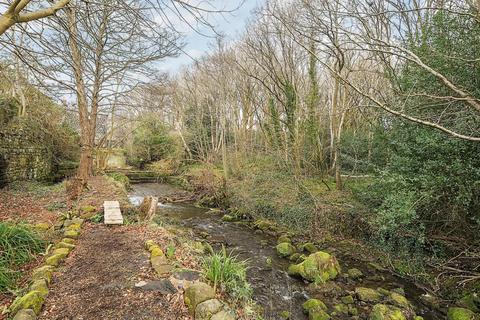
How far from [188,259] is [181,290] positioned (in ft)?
3.19

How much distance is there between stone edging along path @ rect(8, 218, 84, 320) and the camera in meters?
2.43

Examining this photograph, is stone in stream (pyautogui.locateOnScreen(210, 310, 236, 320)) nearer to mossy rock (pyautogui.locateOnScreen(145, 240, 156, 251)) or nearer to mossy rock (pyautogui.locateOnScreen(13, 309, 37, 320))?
mossy rock (pyautogui.locateOnScreen(13, 309, 37, 320))

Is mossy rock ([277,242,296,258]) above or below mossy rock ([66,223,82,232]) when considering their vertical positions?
below

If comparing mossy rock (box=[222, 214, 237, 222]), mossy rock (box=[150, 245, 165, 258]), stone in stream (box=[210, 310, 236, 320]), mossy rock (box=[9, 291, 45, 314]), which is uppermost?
mossy rock (box=[9, 291, 45, 314])

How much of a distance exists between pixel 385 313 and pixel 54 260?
507cm

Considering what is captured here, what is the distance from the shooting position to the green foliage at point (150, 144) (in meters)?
21.5

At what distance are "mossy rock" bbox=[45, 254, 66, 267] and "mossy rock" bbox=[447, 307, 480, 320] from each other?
621 centimetres

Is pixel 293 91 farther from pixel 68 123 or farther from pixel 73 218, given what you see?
pixel 68 123

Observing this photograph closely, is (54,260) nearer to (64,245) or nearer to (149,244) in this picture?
(64,245)

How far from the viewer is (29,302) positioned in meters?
2.51

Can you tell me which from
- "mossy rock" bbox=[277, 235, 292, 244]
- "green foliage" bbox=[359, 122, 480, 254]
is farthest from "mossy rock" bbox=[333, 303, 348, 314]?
"mossy rock" bbox=[277, 235, 292, 244]

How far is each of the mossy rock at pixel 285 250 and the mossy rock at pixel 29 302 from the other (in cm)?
522

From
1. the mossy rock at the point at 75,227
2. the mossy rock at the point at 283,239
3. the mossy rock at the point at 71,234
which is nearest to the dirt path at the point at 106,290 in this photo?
the mossy rock at the point at 71,234

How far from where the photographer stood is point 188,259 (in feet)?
13.3
